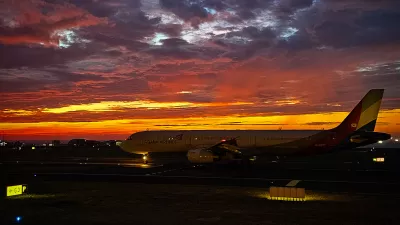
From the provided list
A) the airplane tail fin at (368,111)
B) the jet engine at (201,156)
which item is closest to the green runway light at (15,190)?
the jet engine at (201,156)

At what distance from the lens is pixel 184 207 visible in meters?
19.8

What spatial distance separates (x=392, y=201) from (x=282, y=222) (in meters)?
9.08

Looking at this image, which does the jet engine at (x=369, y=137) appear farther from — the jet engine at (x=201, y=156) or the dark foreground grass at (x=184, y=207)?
the dark foreground grass at (x=184, y=207)

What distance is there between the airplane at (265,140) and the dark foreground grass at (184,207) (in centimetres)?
1995

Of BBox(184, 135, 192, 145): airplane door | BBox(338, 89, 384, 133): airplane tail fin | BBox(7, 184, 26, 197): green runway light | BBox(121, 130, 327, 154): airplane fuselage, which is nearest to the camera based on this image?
BBox(7, 184, 26, 197): green runway light

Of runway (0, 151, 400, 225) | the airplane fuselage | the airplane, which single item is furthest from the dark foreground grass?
the airplane fuselage

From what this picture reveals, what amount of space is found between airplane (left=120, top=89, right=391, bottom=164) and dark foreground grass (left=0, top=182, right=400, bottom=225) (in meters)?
19.9

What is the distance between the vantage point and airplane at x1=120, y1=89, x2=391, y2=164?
4400 centimetres

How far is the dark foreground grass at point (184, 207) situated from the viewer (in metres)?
16.7

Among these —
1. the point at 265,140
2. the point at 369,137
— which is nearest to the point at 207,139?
the point at 265,140

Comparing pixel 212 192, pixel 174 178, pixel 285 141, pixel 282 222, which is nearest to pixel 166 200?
pixel 212 192

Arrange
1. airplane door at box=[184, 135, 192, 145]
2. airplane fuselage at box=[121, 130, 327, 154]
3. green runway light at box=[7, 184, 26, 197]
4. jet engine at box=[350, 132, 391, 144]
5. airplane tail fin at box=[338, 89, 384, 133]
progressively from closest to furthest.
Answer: green runway light at box=[7, 184, 26, 197], jet engine at box=[350, 132, 391, 144], airplane tail fin at box=[338, 89, 384, 133], airplane fuselage at box=[121, 130, 327, 154], airplane door at box=[184, 135, 192, 145]

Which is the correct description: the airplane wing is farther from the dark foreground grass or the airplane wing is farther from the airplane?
the dark foreground grass

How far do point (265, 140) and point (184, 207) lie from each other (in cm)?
3059
